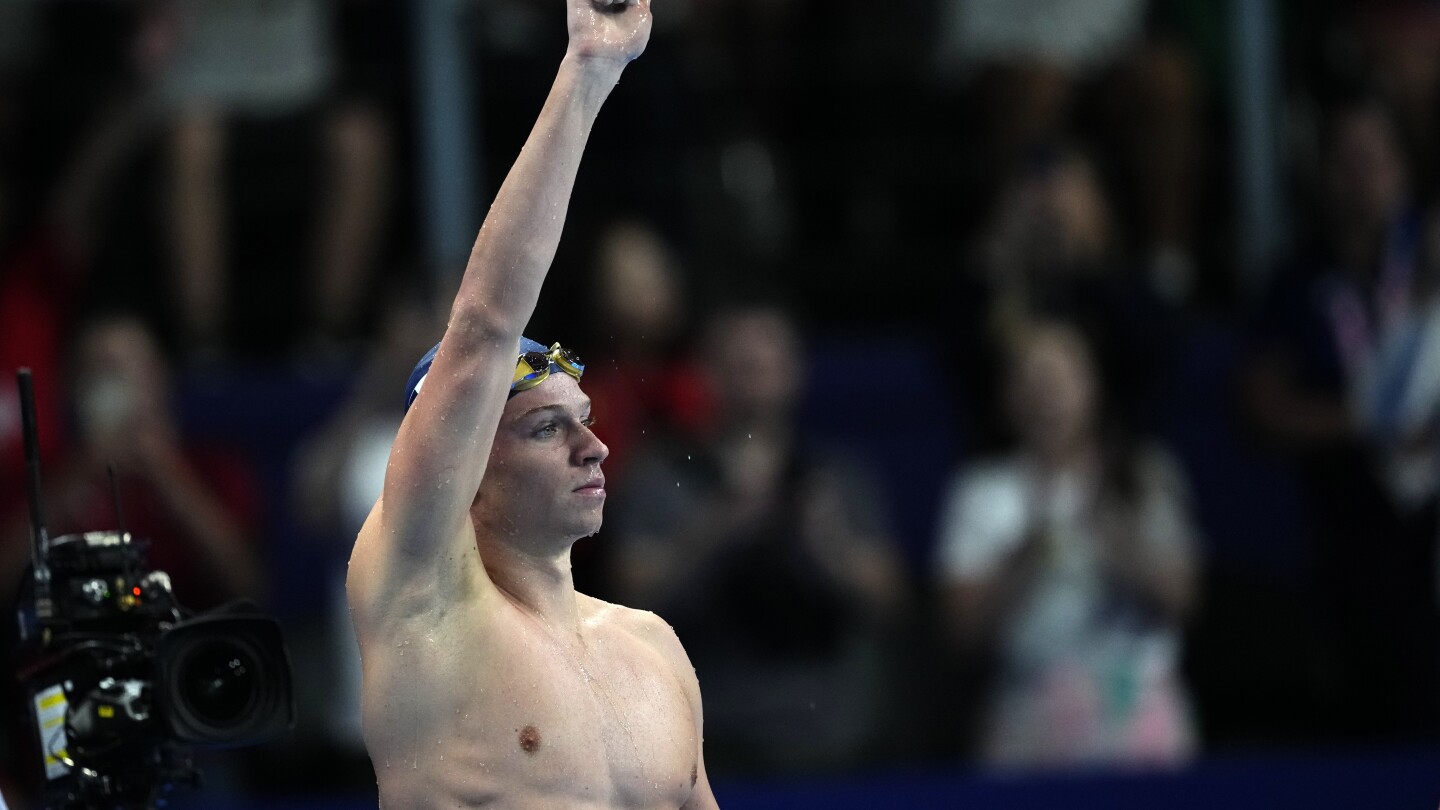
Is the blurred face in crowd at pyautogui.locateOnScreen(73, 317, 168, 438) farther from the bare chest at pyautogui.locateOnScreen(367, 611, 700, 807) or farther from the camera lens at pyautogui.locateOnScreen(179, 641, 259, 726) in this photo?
the bare chest at pyautogui.locateOnScreen(367, 611, 700, 807)

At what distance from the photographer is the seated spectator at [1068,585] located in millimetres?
6812

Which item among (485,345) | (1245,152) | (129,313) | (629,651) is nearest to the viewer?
(485,345)

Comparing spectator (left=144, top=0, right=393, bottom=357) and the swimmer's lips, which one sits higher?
spectator (left=144, top=0, right=393, bottom=357)

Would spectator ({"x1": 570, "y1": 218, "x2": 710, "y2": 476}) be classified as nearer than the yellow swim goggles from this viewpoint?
No

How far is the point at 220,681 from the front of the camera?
3.86 metres

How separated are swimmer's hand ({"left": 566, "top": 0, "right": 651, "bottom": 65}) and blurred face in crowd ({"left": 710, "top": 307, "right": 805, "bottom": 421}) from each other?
3.48m

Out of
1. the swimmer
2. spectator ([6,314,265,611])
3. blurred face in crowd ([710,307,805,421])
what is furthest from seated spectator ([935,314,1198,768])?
the swimmer

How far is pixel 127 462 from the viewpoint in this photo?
670 centimetres

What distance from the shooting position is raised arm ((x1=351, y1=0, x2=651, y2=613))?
10.9 ft

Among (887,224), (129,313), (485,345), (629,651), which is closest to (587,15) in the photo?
(485,345)

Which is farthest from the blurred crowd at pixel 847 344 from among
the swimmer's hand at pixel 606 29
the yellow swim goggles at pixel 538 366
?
the swimmer's hand at pixel 606 29

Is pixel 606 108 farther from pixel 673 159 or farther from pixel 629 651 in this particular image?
pixel 629 651

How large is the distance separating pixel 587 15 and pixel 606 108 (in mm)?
4576

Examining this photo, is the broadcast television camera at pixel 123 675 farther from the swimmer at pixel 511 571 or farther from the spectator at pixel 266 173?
the spectator at pixel 266 173
